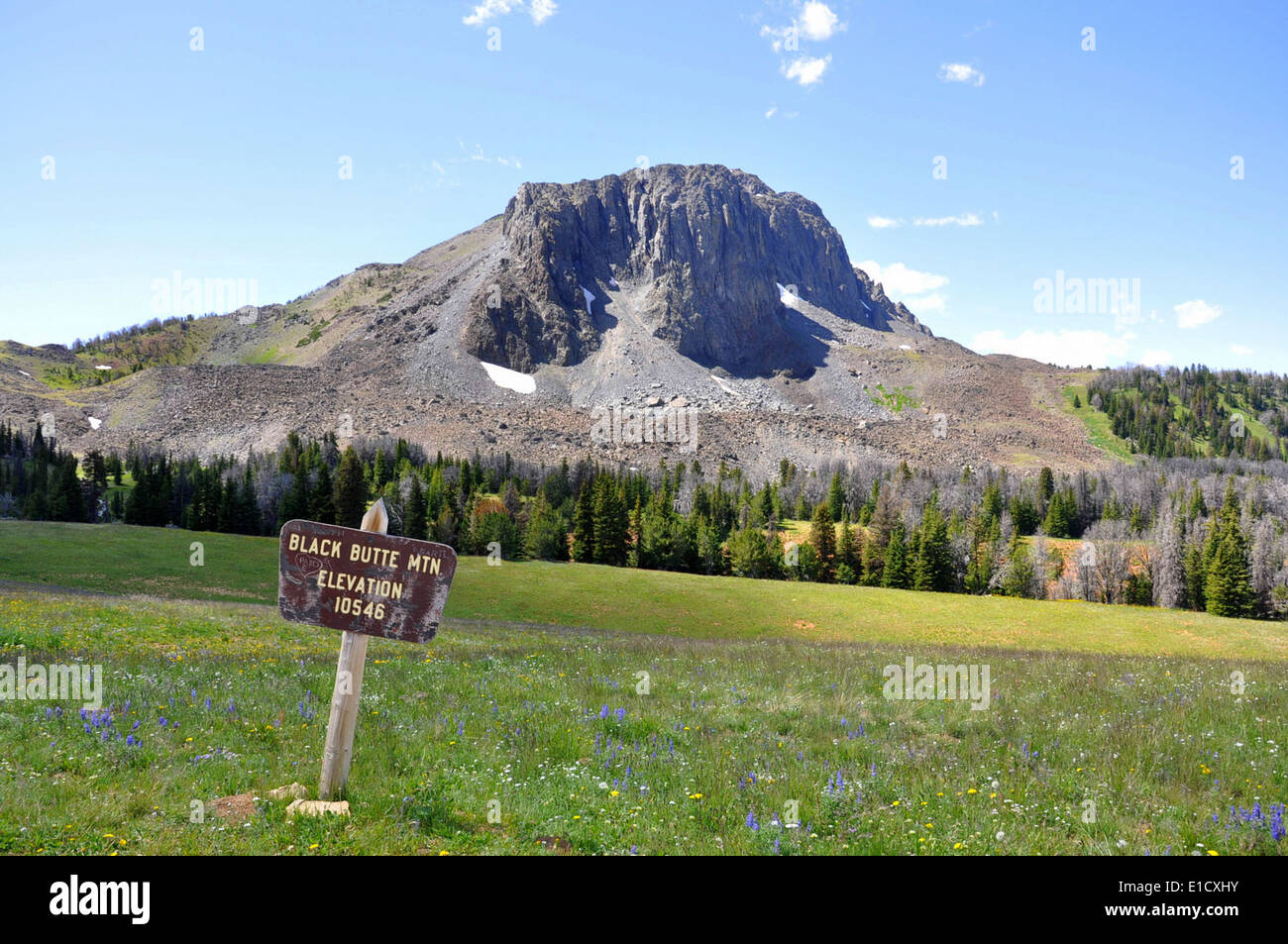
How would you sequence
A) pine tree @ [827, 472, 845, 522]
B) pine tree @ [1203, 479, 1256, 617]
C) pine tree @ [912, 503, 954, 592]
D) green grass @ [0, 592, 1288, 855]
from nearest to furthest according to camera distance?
green grass @ [0, 592, 1288, 855] < pine tree @ [1203, 479, 1256, 617] < pine tree @ [912, 503, 954, 592] < pine tree @ [827, 472, 845, 522]

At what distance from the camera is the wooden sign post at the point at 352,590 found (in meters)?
7.24

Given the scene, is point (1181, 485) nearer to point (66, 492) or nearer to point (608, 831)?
point (608, 831)

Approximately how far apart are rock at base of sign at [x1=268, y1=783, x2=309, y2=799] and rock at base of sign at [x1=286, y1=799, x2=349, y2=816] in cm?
21

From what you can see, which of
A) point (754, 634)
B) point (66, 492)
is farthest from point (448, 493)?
point (754, 634)

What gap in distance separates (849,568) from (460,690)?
83668 mm

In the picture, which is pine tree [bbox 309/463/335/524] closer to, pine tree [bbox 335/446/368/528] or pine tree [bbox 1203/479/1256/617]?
pine tree [bbox 335/446/368/528]

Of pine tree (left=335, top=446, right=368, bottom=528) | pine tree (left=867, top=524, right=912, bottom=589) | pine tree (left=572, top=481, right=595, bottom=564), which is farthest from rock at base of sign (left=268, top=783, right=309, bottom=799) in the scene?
pine tree (left=335, top=446, right=368, bottom=528)

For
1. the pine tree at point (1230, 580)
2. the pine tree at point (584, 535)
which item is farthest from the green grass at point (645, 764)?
the pine tree at point (1230, 580)

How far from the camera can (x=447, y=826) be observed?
667cm

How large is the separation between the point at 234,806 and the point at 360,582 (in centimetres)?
274

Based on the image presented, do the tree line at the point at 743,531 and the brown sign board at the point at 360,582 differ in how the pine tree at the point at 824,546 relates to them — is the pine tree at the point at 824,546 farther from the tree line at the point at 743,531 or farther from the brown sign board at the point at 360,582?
the brown sign board at the point at 360,582

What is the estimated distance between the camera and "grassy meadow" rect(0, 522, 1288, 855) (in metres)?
6.46

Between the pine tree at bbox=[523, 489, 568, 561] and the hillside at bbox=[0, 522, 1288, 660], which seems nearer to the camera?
the hillside at bbox=[0, 522, 1288, 660]
